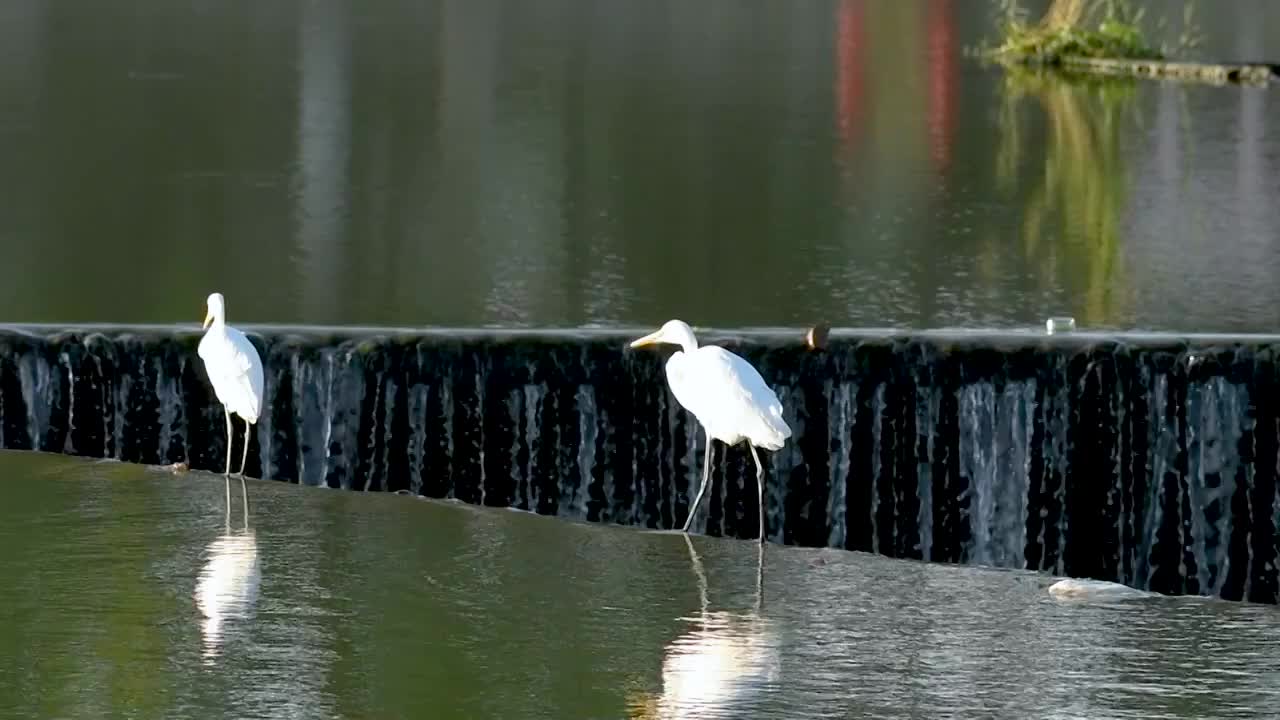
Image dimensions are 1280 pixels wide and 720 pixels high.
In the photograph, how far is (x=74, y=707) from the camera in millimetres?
6777

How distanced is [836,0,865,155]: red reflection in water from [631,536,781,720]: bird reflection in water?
14668 mm

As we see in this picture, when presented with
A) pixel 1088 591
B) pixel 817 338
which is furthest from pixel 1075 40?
pixel 1088 591

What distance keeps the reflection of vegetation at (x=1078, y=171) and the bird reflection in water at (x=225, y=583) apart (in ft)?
21.1

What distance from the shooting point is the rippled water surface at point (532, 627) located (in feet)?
22.8

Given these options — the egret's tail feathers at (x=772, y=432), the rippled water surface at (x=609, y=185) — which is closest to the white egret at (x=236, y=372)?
the egret's tail feathers at (x=772, y=432)

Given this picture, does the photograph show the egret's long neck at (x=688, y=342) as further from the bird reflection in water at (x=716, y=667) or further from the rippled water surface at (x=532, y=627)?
the bird reflection in water at (x=716, y=667)

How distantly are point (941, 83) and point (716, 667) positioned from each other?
22.9 metres

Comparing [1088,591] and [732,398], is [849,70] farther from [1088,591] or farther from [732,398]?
[1088,591]

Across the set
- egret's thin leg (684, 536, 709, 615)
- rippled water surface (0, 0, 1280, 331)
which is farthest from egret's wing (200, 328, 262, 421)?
rippled water surface (0, 0, 1280, 331)

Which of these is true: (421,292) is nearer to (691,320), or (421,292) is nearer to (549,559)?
(691,320)

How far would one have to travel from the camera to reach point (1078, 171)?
21.1 meters

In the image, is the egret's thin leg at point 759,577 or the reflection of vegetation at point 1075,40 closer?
the egret's thin leg at point 759,577

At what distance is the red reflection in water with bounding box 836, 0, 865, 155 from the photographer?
24355 mm

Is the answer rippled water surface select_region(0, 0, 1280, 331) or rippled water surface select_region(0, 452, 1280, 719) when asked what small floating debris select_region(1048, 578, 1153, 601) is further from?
rippled water surface select_region(0, 0, 1280, 331)
